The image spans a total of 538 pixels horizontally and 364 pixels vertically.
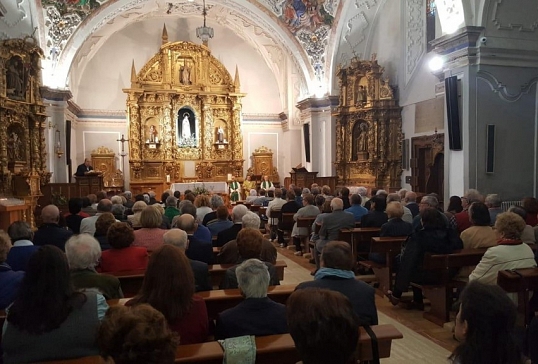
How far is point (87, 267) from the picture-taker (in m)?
3.26

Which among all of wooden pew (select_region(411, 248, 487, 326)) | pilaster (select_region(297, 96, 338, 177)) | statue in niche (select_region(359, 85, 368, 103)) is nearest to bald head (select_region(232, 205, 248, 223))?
wooden pew (select_region(411, 248, 487, 326))

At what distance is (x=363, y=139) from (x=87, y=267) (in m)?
13.0

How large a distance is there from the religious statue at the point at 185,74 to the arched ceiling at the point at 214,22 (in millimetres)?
2138

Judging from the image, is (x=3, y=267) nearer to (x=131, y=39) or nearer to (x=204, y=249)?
(x=204, y=249)

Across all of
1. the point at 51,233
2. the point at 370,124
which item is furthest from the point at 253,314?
the point at 370,124

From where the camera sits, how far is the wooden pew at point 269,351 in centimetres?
231

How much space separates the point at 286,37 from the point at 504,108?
8.99 meters

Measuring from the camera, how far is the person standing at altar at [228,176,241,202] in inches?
664

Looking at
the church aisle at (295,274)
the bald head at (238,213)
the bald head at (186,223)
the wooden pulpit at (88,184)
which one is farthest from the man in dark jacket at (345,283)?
the wooden pulpit at (88,184)

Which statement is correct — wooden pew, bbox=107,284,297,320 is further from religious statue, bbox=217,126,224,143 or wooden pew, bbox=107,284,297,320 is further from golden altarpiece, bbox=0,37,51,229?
religious statue, bbox=217,126,224,143

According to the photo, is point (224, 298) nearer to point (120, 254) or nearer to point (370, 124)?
point (120, 254)

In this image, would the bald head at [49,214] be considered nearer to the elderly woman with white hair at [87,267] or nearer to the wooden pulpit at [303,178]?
the elderly woman with white hair at [87,267]

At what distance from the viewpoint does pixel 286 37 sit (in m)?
16.2

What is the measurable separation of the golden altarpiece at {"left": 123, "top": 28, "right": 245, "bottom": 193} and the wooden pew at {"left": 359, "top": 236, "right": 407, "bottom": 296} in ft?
45.3
